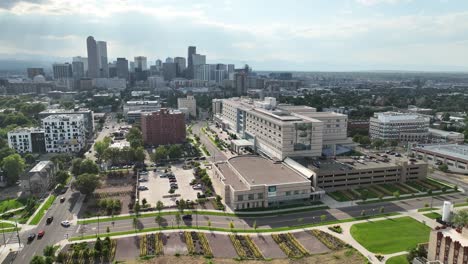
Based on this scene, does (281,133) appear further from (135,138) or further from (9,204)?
(9,204)

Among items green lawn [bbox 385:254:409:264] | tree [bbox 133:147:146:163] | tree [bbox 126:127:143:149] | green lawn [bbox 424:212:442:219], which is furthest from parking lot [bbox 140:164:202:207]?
green lawn [bbox 424:212:442:219]

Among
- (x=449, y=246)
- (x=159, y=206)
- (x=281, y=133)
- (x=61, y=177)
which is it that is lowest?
(x=159, y=206)

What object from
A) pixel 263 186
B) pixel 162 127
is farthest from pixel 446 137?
pixel 162 127

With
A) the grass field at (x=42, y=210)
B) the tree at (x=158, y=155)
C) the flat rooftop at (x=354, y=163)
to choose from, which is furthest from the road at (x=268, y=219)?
the tree at (x=158, y=155)

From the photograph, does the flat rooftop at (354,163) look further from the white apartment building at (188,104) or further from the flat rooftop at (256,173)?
the white apartment building at (188,104)

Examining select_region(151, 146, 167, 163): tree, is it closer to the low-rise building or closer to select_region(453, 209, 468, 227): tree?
the low-rise building
